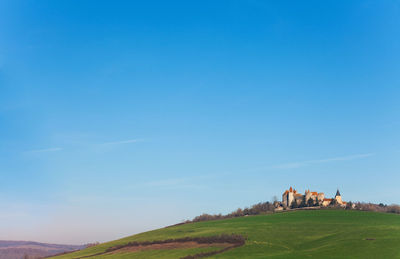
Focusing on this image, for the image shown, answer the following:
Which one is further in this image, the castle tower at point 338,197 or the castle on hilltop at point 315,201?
the castle tower at point 338,197

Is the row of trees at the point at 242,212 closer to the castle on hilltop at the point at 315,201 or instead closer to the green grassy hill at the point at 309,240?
the castle on hilltop at the point at 315,201

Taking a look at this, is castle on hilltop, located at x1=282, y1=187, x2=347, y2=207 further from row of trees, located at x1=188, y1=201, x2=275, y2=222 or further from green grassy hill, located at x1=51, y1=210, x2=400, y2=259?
green grassy hill, located at x1=51, y1=210, x2=400, y2=259

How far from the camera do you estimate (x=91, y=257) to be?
109m

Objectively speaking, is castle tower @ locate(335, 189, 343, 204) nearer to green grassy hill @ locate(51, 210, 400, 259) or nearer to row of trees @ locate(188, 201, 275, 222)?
row of trees @ locate(188, 201, 275, 222)

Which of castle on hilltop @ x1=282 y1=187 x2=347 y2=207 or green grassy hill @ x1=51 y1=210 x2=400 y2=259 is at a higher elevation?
castle on hilltop @ x1=282 y1=187 x2=347 y2=207

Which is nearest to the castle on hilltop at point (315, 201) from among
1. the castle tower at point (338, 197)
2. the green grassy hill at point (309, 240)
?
the castle tower at point (338, 197)

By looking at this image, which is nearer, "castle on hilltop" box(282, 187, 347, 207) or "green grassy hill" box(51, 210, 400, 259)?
"green grassy hill" box(51, 210, 400, 259)

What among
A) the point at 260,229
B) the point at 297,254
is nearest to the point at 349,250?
the point at 297,254

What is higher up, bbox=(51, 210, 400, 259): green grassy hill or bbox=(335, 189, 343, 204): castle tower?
bbox=(335, 189, 343, 204): castle tower

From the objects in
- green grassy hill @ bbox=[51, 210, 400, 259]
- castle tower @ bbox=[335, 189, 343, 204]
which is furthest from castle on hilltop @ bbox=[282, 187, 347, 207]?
green grassy hill @ bbox=[51, 210, 400, 259]

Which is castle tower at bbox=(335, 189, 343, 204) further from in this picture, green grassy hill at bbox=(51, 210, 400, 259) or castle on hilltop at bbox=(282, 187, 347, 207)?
green grassy hill at bbox=(51, 210, 400, 259)

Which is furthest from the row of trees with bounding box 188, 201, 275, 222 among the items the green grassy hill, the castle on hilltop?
the green grassy hill

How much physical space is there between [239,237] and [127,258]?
91.9 ft

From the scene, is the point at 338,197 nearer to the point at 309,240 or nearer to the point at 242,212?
the point at 242,212
